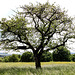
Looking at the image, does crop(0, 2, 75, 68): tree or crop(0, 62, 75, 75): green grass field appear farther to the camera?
crop(0, 2, 75, 68): tree

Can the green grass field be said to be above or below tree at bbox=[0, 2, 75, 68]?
below

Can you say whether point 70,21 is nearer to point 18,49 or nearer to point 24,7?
point 24,7

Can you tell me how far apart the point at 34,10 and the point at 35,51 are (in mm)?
6305

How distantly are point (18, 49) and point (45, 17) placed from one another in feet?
21.6

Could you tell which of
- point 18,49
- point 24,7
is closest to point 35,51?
point 18,49

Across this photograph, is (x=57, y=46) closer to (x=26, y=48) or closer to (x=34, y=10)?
(x=26, y=48)

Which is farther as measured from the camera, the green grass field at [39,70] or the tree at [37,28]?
the tree at [37,28]

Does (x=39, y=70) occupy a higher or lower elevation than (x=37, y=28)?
lower

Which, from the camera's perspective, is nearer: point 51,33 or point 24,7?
point 24,7

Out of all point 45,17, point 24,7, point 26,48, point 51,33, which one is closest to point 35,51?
point 26,48

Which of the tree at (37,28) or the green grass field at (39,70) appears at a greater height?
the tree at (37,28)

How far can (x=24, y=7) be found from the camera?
16.6m

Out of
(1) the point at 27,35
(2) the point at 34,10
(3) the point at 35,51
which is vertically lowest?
(3) the point at 35,51

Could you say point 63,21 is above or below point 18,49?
above
